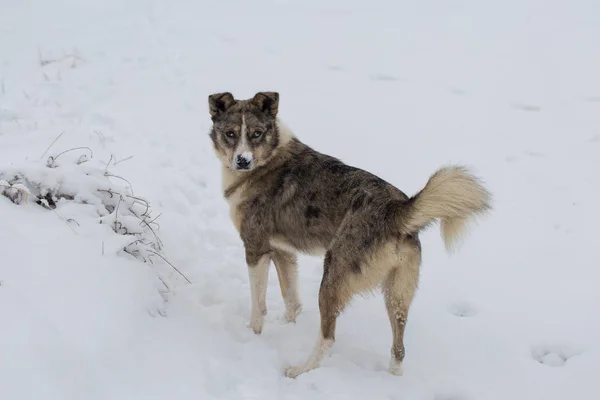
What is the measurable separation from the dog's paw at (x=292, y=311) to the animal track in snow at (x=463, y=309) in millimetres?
1221

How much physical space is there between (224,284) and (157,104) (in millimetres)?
3890

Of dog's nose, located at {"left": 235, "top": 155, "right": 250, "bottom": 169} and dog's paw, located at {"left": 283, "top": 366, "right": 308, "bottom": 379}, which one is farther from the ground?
dog's nose, located at {"left": 235, "top": 155, "right": 250, "bottom": 169}

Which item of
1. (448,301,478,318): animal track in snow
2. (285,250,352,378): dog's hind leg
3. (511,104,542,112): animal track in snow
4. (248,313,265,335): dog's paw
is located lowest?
(448,301,478,318): animal track in snow

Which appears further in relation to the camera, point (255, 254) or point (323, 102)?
point (323, 102)

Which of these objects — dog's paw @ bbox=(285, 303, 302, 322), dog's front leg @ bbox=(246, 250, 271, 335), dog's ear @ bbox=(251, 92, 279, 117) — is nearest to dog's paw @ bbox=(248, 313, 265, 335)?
dog's front leg @ bbox=(246, 250, 271, 335)

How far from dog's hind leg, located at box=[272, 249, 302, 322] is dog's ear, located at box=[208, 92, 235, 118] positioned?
1.16 meters

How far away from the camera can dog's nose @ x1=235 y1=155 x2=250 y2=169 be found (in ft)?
14.7

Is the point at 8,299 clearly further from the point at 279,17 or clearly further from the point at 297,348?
the point at 279,17

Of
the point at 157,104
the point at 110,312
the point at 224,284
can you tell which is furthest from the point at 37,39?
the point at 110,312

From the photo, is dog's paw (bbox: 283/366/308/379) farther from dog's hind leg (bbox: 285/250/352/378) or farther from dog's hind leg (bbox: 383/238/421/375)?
dog's hind leg (bbox: 383/238/421/375)

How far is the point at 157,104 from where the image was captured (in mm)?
8336

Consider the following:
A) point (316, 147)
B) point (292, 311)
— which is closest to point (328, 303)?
point (292, 311)

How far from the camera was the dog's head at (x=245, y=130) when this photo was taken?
4625 mm

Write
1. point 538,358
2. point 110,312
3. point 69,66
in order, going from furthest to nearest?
point 69,66
point 538,358
point 110,312
